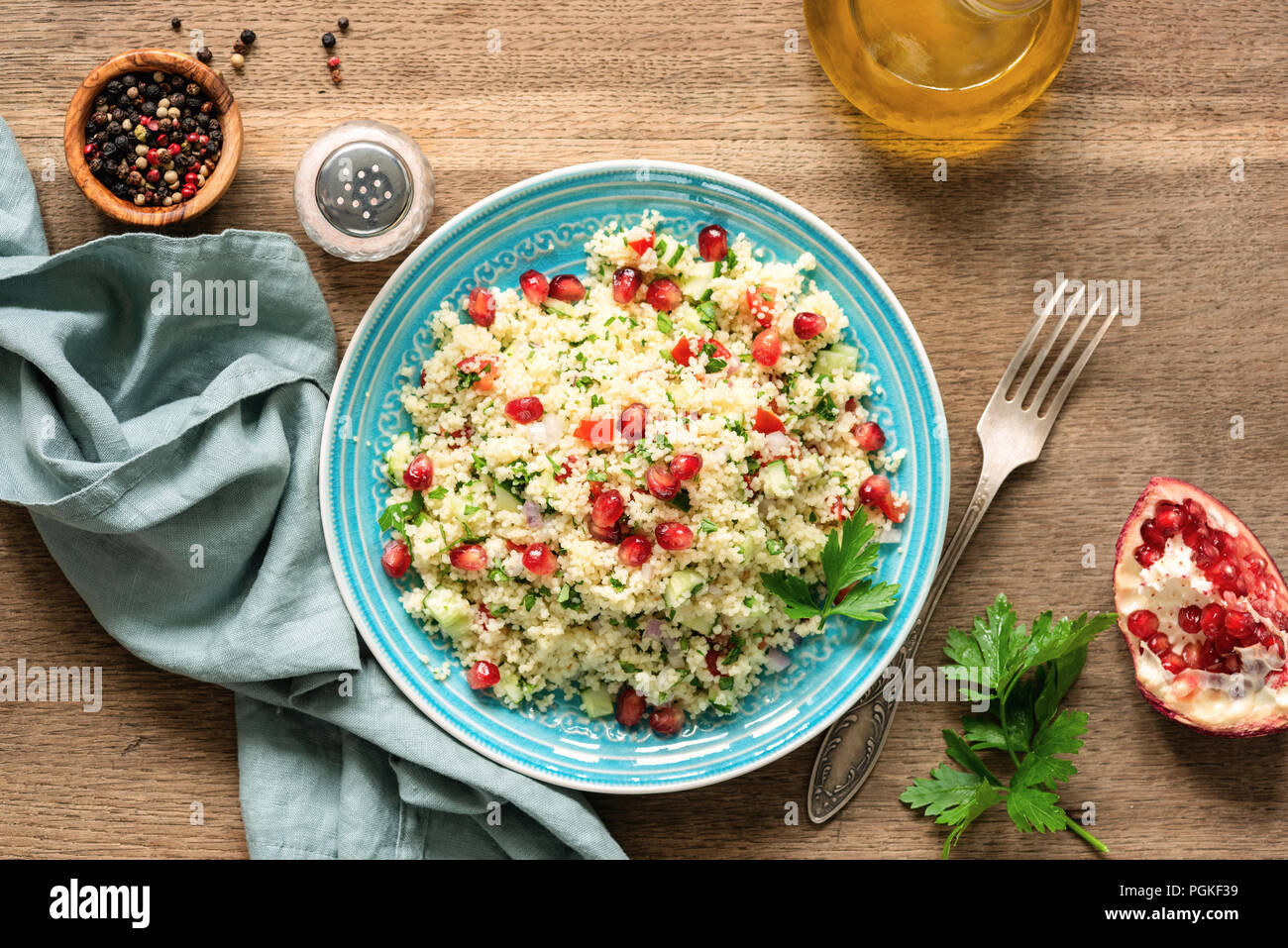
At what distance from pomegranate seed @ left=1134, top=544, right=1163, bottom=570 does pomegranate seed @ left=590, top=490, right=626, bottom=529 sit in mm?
1597

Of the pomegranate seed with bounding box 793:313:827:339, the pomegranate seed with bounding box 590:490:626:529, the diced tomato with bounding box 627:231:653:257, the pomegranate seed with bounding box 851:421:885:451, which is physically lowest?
the pomegranate seed with bounding box 590:490:626:529

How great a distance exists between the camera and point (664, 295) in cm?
249

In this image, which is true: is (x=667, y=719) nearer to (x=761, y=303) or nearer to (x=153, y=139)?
(x=761, y=303)

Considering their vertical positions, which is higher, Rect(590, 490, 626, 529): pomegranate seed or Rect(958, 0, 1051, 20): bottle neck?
Rect(958, 0, 1051, 20): bottle neck

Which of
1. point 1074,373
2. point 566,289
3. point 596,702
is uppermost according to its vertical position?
point 566,289

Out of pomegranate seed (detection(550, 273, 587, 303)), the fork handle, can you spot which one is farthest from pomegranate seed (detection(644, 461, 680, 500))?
the fork handle

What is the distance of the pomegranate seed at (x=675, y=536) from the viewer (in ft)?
7.48

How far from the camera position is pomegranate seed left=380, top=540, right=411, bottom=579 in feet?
8.29

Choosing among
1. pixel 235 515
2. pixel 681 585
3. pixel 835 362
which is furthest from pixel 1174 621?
pixel 235 515

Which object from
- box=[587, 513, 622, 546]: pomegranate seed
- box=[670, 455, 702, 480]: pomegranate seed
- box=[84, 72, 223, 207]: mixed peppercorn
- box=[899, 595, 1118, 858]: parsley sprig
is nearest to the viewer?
box=[670, 455, 702, 480]: pomegranate seed

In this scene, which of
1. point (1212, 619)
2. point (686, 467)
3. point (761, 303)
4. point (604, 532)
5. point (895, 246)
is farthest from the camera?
point (895, 246)

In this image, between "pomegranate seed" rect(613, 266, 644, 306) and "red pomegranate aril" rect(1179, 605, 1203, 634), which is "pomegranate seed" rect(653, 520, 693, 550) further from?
"red pomegranate aril" rect(1179, 605, 1203, 634)

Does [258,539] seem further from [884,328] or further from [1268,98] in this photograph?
[1268,98]

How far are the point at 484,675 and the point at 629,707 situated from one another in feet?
1.42
